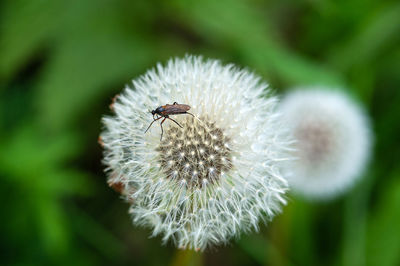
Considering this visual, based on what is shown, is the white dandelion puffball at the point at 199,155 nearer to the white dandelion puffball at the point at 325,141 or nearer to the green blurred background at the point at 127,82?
the green blurred background at the point at 127,82

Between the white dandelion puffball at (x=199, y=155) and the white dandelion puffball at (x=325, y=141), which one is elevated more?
the white dandelion puffball at (x=325, y=141)

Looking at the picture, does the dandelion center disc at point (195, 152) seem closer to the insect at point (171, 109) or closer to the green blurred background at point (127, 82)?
the insect at point (171, 109)

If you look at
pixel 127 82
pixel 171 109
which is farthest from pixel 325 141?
pixel 171 109

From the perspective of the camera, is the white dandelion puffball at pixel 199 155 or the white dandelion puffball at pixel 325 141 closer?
the white dandelion puffball at pixel 199 155

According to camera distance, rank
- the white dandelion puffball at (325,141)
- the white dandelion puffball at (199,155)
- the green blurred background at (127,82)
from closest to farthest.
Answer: the white dandelion puffball at (199,155), the green blurred background at (127,82), the white dandelion puffball at (325,141)

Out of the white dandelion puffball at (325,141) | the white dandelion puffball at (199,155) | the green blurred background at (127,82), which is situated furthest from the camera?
the white dandelion puffball at (325,141)

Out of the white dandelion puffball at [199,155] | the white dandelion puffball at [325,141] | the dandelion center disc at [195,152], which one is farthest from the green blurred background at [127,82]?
the dandelion center disc at [195,152]

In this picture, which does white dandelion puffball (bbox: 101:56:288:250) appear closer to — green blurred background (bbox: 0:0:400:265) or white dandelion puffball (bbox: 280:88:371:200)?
green blurred background (bbox: 0:0:400:265)

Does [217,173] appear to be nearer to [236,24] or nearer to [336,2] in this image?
[236,24]
